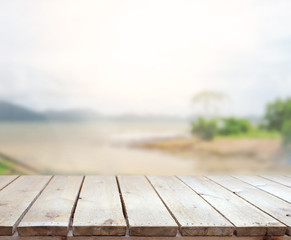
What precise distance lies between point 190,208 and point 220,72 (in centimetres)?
223

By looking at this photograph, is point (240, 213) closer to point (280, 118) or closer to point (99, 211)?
point (99, 211)

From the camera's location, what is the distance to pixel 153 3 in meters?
3.10

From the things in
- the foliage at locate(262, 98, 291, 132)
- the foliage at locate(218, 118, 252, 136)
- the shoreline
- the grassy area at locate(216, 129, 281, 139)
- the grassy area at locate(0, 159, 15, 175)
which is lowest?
the grassy area at locate(0, 159, 15, 175)

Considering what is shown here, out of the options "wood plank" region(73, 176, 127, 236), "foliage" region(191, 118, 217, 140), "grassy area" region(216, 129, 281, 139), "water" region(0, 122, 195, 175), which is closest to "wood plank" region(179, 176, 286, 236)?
"wood plank" region(73, 176, 127, 236)

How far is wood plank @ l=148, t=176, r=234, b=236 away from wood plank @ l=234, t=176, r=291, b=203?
35 centimetres

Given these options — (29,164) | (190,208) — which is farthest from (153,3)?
(190,208)

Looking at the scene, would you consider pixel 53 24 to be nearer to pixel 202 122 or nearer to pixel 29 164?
pixel 29 164

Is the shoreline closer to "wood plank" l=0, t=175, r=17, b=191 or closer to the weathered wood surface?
the weathered wood surface

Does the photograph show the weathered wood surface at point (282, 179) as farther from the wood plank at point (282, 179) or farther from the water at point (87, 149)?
the water at point (87, 149)

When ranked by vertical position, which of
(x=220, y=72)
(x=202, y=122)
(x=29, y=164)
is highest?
(x=220, y=72)

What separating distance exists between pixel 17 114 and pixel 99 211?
2.32 metres

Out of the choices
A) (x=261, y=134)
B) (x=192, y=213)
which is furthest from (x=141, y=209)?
(x=261, y=134)

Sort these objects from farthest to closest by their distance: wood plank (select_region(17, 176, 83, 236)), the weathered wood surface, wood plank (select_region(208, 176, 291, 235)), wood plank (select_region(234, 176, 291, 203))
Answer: the weathered wood surface → wood plank (select_region(234, 176, 291, 203)) → wood plank (select_region(208, 176, 291, 235)) → wood plank (select_region(17, 176, 83, 236))

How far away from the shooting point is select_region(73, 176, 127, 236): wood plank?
3.12ft
